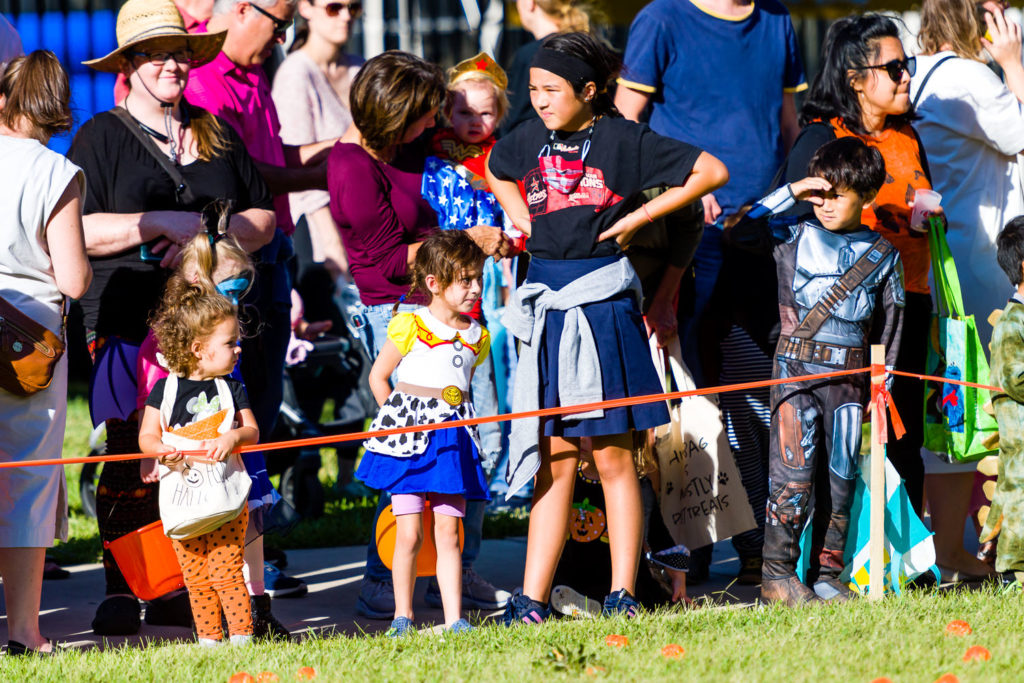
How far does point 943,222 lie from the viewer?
17.5ft

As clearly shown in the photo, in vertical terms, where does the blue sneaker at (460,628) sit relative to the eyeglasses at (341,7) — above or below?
below

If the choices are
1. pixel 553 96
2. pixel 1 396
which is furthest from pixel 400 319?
pixel 1 396

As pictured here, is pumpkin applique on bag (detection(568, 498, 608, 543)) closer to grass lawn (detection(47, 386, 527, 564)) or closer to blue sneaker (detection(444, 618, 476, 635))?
blue sneaker (detection(444, 618, 476, 635))

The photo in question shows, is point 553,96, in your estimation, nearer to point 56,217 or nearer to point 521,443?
point 521,443

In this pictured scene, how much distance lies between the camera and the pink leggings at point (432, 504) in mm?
4680

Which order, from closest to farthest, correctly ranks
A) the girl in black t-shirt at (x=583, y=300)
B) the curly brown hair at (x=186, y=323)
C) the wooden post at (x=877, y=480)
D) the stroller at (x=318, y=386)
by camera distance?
the curly brown hair at (x=186, y=323)
the girl in black t-shirt at (x=583, y=300)
the wooden post at (x=877, y=480)
the stroller at (x=318, y=386)

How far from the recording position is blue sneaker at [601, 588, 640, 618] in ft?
15.4

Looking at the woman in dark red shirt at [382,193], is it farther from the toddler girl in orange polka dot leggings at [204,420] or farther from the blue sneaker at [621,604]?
the blue sneaker at [621,604]

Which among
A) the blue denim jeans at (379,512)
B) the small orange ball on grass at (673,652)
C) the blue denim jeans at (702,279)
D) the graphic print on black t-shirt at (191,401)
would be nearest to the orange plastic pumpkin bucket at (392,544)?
the blue denim jeans at (379,512)

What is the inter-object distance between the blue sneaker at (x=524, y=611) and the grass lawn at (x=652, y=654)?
0.17 metres

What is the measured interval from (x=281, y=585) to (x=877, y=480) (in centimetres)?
249

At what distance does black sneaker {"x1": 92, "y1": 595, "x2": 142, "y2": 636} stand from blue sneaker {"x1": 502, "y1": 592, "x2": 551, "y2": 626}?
1.37 metres

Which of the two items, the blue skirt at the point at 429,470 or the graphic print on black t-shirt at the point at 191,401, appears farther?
the blue skirt at the point at 429,470

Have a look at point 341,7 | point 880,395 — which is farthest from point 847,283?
point 341,7
